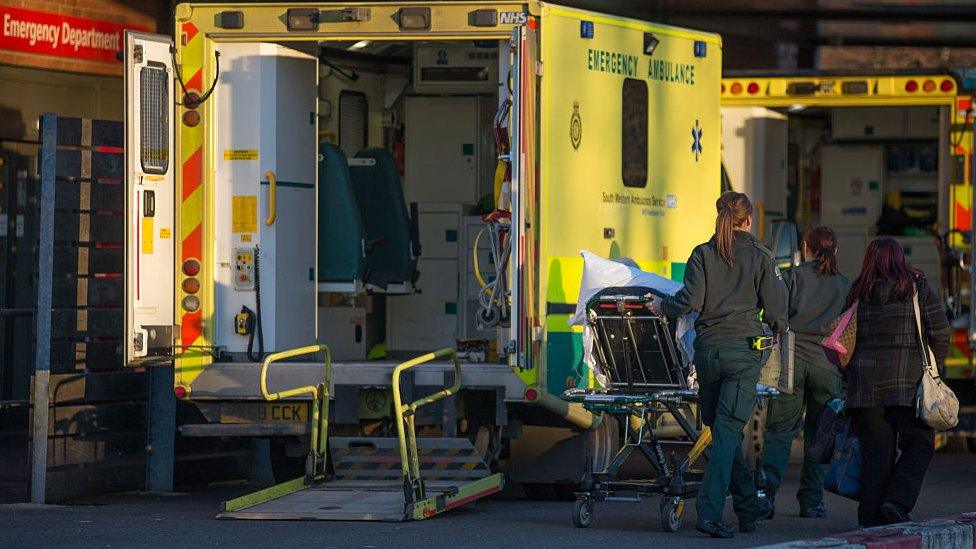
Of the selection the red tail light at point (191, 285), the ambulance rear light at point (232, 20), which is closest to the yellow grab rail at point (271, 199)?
the red tail light at point (191, 285)

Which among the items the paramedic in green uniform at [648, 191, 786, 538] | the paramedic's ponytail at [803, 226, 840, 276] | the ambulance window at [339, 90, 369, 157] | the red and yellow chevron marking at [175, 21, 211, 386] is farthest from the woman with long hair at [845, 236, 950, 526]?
the ambulance window at [339, 90, 369, 157]

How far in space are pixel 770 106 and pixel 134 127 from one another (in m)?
6.68

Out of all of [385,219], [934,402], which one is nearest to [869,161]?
[385,219]

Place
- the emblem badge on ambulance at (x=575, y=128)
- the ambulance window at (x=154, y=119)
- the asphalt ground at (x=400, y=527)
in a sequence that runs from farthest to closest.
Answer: the emblem badge on ambulance at (x=575, y=128), the ambulance window at (x=154, y=119), the asphalt ground at (x=400, y=527)

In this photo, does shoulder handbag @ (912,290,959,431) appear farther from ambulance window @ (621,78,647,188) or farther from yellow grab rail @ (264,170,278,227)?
yellow grab rail @ (264,170,278,227)

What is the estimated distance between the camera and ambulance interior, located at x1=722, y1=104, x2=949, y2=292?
17.6 meters

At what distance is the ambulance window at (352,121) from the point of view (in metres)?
12.2

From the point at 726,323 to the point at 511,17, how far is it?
212 centimetres

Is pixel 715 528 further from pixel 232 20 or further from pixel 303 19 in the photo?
pixel 232 20

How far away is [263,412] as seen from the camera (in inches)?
416

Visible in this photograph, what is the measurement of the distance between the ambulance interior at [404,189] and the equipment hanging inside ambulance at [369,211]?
0.02 m

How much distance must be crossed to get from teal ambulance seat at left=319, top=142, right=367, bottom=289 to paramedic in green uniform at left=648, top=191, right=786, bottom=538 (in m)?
2.71

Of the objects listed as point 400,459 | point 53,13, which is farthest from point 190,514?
point 53,13

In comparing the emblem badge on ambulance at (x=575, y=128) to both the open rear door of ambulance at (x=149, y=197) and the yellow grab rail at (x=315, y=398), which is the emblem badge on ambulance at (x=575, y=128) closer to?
the yellow grab rail at (x=315, y=398)
